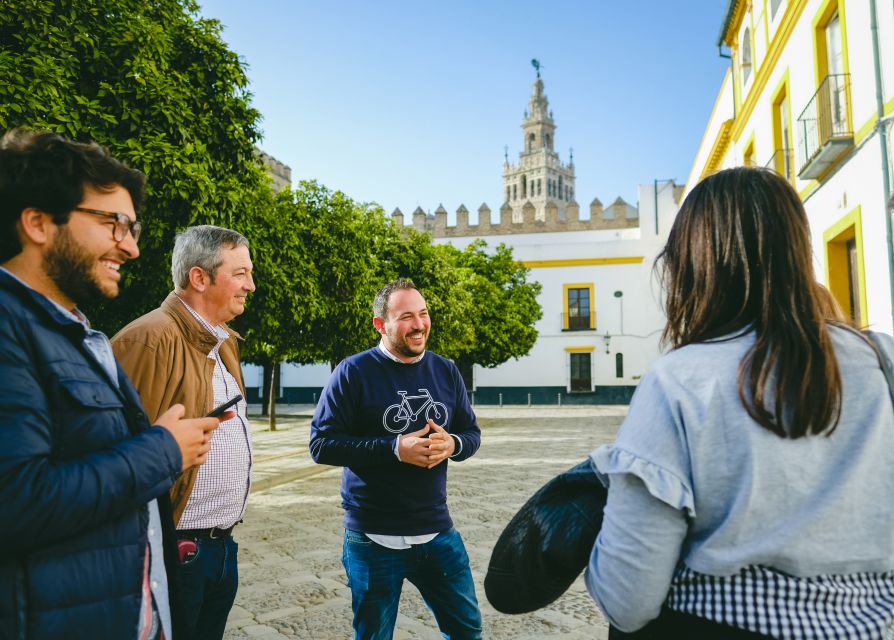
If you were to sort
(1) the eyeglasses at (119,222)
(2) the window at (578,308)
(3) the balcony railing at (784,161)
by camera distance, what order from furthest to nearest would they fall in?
(2) the window at (578,308), (3) the balcony railing at (784,161), (1) the eyeglasses at (119,222)

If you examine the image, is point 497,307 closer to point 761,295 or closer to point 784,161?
point 784,161

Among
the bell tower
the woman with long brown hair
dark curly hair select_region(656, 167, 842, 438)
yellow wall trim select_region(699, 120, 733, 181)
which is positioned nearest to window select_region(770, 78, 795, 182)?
yellow wall trim select_region(699, 120, 733, 181)

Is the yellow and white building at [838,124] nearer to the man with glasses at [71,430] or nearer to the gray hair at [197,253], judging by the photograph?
the gray hair at [197,253]

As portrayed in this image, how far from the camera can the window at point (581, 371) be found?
35594 millimetres

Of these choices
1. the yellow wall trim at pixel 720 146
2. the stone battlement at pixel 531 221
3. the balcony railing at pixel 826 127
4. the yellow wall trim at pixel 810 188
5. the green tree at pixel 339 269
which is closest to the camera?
the balcony railing at pixel 826 127

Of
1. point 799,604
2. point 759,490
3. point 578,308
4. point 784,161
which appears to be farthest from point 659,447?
point 578,308

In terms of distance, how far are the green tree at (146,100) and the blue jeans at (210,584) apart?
13.6ft

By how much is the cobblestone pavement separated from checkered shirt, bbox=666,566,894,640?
121 inches

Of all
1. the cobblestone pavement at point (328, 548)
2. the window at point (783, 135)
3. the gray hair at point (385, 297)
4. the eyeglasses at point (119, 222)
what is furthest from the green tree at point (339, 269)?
the eyeglasses at point (119, 222)

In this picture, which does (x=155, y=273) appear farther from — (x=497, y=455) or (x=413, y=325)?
(x=497, y=455)

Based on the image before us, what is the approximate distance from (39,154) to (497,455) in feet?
40.1

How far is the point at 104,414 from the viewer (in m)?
1.54

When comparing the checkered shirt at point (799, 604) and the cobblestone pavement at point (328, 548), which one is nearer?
the checkered shirt at point (799, 604)

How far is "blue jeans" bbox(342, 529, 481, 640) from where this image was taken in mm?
2832
